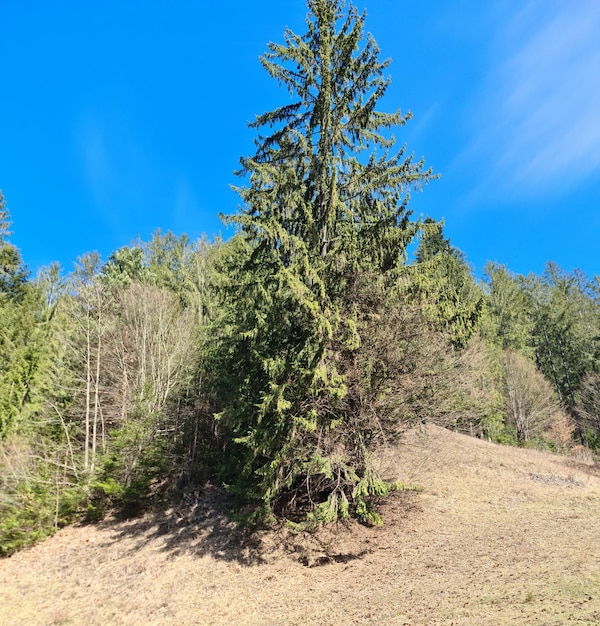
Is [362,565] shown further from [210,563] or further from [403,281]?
[403,281]

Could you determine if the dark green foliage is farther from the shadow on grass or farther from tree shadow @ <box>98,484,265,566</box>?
tree shadow @ <box>98,484,265,566</box>

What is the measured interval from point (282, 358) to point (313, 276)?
1.98 metres

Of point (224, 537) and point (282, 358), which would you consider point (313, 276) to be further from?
point (224, 537)

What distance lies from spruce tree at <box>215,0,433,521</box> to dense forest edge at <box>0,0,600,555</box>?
0.05 m

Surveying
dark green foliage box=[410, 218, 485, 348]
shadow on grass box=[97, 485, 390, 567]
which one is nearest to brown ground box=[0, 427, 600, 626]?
shadow on grass box=[97, 485, 390, 567]

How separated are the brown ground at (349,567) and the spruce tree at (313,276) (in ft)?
3.83

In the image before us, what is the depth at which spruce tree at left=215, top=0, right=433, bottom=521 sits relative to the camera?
8359 mm

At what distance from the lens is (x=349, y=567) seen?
328 inches

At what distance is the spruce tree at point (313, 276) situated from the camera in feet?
27.4

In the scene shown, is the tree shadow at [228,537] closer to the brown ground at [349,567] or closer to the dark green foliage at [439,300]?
the brown ground at [349,567]

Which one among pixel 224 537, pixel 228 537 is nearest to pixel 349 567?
pixel 228 537

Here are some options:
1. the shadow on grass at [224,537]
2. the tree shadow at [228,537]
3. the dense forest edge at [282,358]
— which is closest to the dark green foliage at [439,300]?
the dense forest edge at [282,358]

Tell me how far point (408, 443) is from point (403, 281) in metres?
4.36

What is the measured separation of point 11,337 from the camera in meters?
15.9
